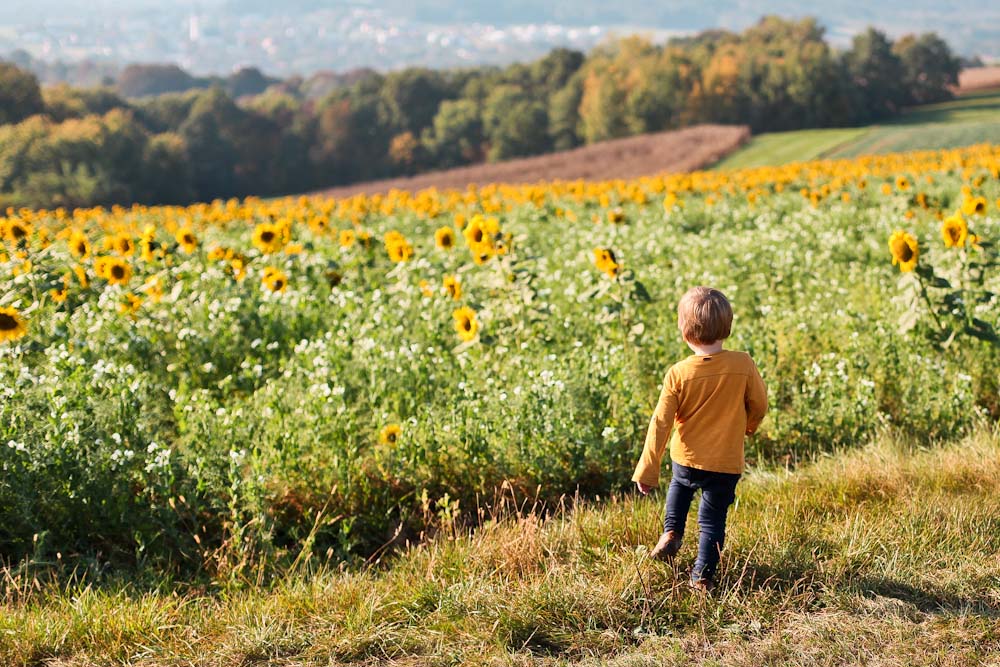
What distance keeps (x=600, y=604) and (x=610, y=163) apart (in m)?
33.8

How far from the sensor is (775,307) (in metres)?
7.26

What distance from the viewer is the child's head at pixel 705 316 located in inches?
131

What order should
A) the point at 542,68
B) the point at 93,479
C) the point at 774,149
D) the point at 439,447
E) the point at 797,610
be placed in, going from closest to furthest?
1. the point at 797,610
2. the point at 93,479
3. the point at 439,447
4. the point at 774,149
5. the point at 542,68

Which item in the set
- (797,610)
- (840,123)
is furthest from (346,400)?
(840,123)

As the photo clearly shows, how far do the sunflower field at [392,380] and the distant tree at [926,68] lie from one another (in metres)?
68.9

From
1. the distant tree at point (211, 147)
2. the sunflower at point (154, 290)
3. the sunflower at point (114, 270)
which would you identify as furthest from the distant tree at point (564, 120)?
the sunflower at point (114, 270)

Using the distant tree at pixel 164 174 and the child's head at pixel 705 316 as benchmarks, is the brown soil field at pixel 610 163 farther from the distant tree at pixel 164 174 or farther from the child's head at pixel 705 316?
the child's head at pixel 705 316

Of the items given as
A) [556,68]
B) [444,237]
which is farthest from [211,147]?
[444,237]

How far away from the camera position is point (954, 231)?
19.4 feet

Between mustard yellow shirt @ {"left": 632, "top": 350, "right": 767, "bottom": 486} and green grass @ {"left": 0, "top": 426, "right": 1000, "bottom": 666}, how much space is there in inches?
17.9

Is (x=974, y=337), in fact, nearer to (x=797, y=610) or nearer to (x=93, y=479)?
(x=797, y=610)

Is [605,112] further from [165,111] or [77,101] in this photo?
[77,101]

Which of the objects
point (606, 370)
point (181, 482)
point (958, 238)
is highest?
point (958, 238)

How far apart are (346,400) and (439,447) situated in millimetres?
1143
